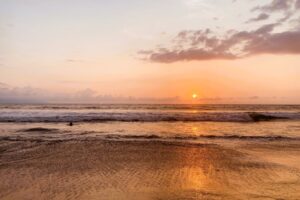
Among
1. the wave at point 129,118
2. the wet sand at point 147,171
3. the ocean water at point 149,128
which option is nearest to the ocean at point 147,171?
the wet sand at point 147,171

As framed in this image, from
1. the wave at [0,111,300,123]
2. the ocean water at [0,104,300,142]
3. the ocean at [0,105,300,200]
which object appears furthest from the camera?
the wave at [0,111,300,123]

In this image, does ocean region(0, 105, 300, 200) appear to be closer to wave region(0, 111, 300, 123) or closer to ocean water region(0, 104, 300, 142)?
ocean water region(0, 104, 300, 142)

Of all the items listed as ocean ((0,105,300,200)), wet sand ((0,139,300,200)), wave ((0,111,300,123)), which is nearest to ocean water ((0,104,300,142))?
wave ((0,111,300,123))

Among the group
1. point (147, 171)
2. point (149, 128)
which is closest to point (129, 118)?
point (149, 128)

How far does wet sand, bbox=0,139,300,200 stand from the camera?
25.4 ft

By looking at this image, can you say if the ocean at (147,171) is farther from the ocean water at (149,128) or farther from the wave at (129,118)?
the wave at (129,118)

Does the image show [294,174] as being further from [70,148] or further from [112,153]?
[70,148]

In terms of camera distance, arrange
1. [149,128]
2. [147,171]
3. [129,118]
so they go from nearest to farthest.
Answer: [147,171] < [149,128] < [129,118]

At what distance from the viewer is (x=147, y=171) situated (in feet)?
33.6

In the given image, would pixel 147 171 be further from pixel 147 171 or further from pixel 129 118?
pixel 129 118

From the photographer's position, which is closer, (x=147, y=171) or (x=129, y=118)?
(x=147, y=171)

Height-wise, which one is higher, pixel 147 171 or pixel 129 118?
pixel 129 118

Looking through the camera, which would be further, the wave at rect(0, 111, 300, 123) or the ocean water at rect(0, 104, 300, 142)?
the wave at rect(0, 111, 300, 123)

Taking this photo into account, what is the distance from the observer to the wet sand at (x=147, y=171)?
7.73 m
